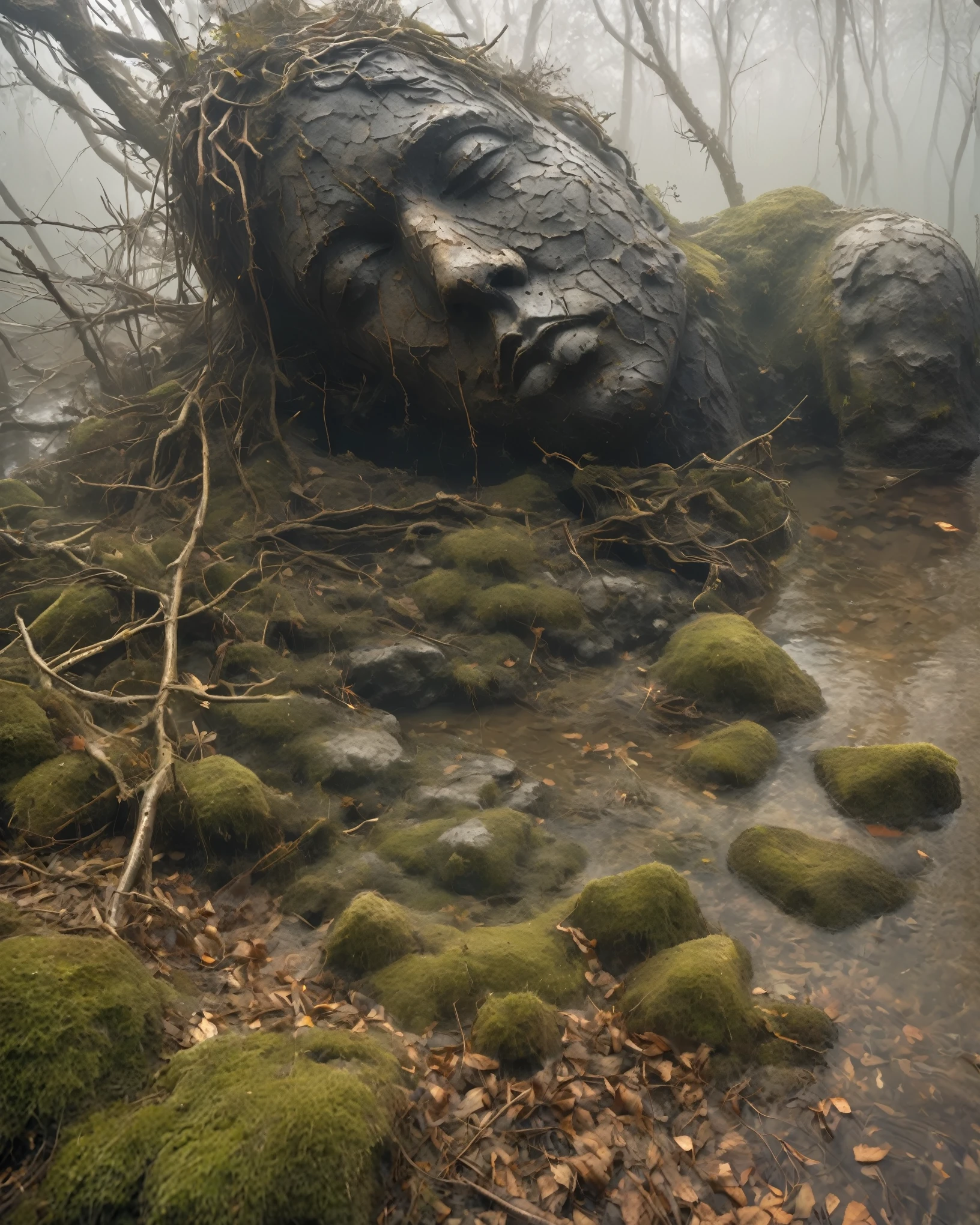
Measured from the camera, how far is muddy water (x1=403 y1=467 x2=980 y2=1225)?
3.22 meters

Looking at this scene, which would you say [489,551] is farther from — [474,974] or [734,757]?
[474,974]

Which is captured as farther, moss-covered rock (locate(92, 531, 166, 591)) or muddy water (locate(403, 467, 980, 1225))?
moss-covered rock (locate(92, 531, 166, 591))

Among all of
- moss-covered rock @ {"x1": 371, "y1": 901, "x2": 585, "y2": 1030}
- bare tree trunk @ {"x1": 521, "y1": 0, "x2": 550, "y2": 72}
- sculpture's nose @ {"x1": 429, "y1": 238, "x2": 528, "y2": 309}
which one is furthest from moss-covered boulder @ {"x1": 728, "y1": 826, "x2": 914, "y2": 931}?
bare tree trunk @ {"x1": 521, "y1": 0, "x2": 550, "y2": 72}

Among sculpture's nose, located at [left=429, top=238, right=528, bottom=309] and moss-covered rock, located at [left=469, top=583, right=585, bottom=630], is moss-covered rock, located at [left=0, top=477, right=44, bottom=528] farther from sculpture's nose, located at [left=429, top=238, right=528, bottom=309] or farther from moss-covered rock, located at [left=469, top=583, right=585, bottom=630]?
moss-covered rock, located at [left=469, top=583, right=585, bottom=630]

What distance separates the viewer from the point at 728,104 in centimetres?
2633

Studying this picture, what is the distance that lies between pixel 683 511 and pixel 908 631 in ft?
8.45

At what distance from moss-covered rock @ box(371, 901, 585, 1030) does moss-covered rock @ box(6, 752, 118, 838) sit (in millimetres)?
2028

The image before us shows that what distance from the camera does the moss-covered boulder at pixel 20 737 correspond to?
4703 millimetres

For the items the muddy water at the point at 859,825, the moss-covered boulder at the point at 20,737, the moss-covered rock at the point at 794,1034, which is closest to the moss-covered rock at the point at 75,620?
the moss-covered boulder at the point at 20,737

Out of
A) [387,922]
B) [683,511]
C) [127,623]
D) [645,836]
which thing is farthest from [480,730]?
[683,511]

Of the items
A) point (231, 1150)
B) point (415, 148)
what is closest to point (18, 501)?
point (415, 148)

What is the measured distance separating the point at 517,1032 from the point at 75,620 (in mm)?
4912

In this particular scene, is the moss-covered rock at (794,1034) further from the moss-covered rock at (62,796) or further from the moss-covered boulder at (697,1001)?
the moss-covered rock at (62,796)

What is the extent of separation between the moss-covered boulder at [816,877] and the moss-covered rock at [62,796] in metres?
3.93
